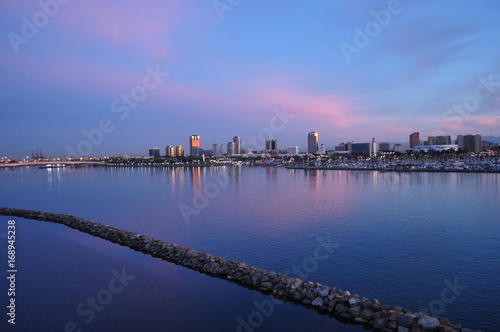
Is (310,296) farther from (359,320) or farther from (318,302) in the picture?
(359,320)

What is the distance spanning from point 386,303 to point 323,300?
1.03 m

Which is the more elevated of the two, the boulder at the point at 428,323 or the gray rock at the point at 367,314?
the boulder at the point at 428,323

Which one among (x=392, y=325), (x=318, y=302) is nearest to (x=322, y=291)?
(x=318, y=302)

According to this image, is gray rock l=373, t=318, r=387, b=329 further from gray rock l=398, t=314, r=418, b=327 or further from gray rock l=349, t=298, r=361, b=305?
gray rock l=349, t=298, r=361, b=305

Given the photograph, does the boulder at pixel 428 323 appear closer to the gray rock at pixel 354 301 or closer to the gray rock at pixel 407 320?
the gray rock at pixel 407 320

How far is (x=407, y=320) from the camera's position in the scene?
4.21 m

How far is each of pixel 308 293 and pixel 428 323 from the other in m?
1.81

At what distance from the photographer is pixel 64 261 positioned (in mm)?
7645

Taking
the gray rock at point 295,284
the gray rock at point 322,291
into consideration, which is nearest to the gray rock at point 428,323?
the gray rock at point 322,291

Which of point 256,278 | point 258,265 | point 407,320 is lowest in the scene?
point 258,265

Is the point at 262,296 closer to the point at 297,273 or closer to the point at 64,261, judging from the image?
the point at 297,273

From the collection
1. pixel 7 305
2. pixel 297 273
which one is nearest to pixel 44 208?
pixel 7 305

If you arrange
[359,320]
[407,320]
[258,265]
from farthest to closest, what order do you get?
[258,265] → [359,320] → [407,320]

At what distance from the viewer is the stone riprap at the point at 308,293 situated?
421cm
